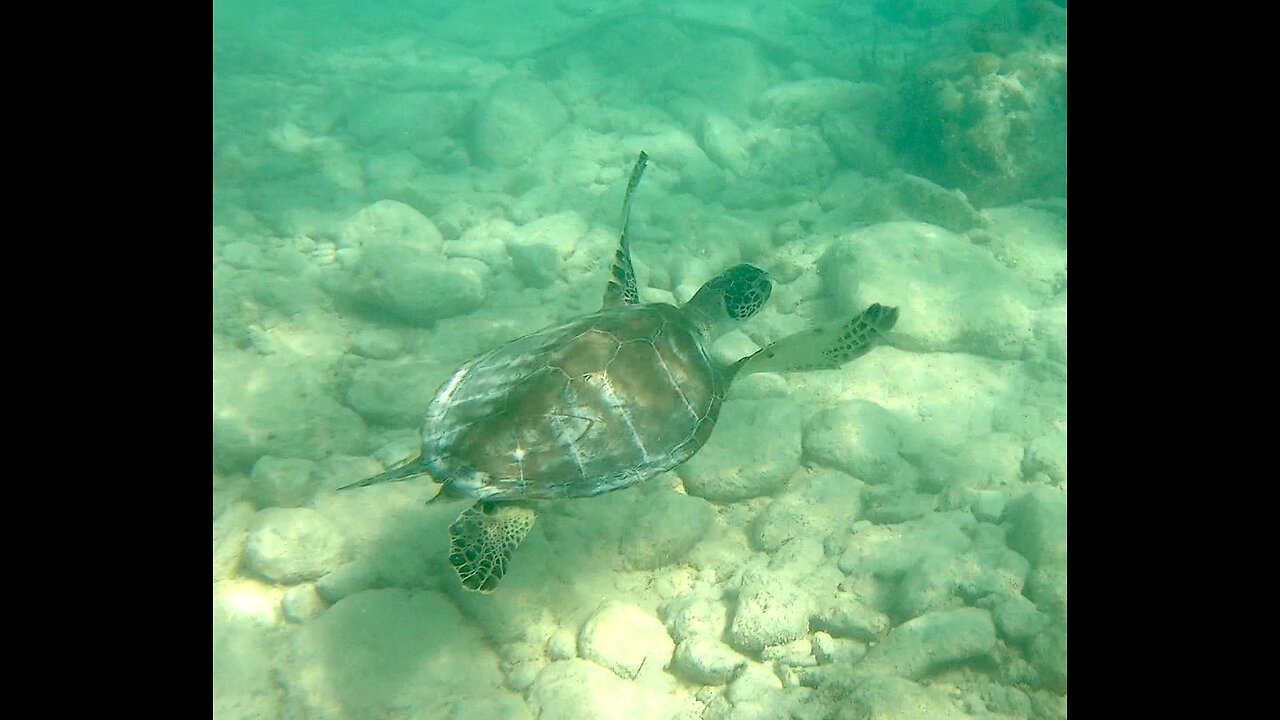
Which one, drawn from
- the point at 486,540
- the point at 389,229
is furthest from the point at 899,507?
the point at 389,229

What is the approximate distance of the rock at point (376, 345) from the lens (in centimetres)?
507

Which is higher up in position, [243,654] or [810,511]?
[810,511]

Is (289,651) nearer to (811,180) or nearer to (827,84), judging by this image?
(811,180)

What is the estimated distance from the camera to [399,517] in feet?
12.1

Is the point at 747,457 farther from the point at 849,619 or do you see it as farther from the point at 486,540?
the point at 486,540

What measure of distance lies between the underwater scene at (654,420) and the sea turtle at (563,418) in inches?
0.7

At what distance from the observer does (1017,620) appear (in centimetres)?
288

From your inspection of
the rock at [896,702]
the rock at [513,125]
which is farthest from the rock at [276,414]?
the rock at [513,125]

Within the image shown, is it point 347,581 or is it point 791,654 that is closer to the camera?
point 791,654

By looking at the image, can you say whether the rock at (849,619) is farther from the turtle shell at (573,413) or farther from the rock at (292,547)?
the rock at (292,547)

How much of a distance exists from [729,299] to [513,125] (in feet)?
19.7

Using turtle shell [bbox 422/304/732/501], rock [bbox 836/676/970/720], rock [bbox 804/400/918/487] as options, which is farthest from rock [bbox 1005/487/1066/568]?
turtle shell [bbox 422/304/732/501]

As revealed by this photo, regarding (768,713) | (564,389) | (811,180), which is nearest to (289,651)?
(564,389)
